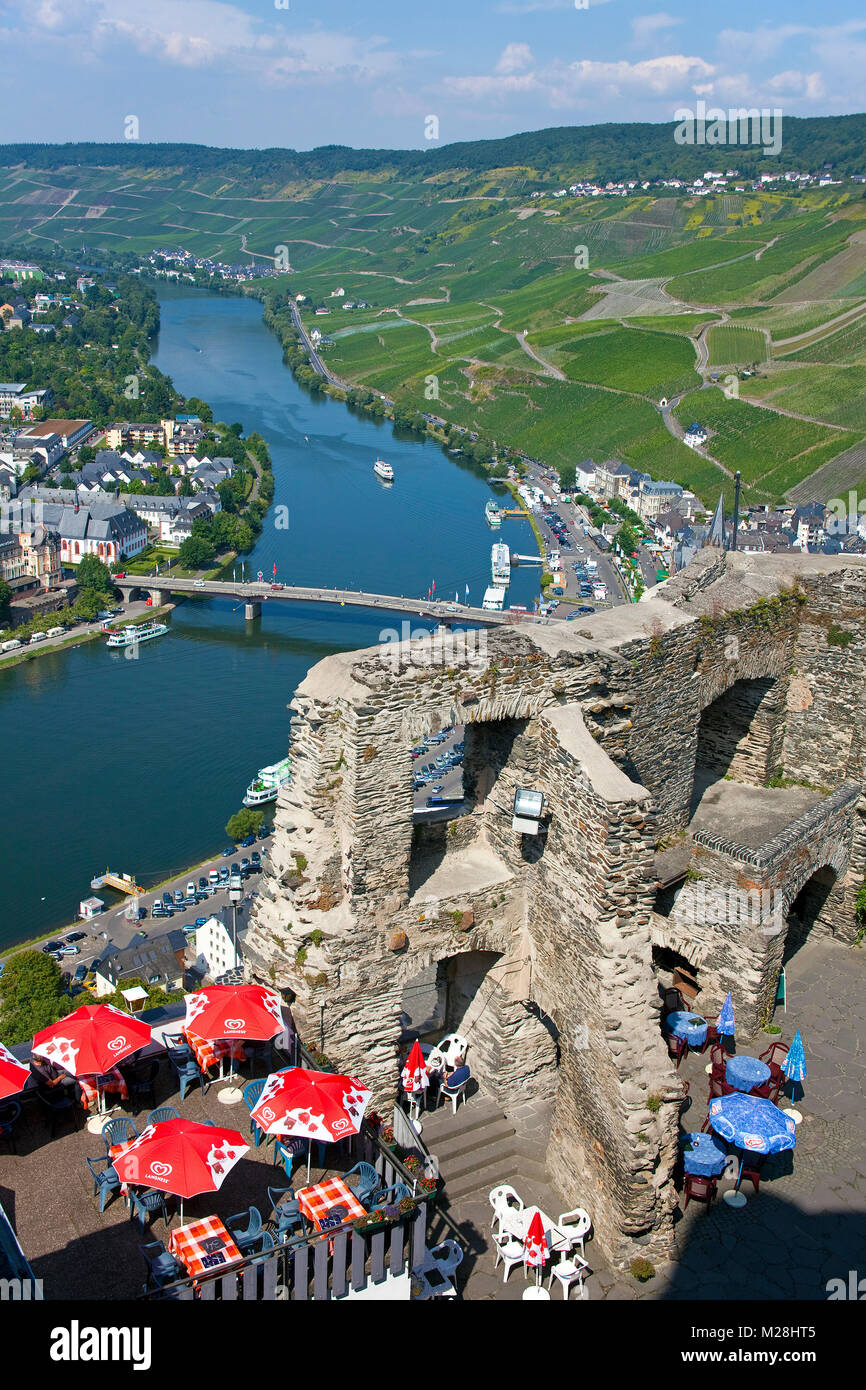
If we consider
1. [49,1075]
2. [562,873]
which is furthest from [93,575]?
[562,873]

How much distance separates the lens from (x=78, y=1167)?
37.4 ft

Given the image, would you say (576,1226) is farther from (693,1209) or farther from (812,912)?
(812,912)

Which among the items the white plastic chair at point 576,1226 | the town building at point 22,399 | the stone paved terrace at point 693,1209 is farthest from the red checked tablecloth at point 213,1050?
the town building at point 22,399

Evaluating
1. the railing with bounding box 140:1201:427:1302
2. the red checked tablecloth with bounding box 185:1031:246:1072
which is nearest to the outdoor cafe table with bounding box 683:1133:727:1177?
the railing with bounding box 140:1201:427:1302

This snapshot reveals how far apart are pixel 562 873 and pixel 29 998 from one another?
3573 cm

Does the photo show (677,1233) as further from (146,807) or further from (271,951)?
(146,807)

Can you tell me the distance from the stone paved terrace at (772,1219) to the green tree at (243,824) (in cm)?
4478

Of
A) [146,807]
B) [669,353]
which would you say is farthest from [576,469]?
[146,807]

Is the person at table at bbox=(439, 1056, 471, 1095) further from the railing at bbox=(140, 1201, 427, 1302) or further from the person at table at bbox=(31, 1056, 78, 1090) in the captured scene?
the person at table at bbox=(31, 1056, 78, 1090)

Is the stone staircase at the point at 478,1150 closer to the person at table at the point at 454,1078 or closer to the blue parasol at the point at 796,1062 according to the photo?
the person at table at the point at 454,1078

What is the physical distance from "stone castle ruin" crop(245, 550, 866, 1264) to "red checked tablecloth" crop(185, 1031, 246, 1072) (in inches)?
30.1

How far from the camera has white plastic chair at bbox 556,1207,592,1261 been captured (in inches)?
508

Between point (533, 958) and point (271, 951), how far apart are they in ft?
11.3

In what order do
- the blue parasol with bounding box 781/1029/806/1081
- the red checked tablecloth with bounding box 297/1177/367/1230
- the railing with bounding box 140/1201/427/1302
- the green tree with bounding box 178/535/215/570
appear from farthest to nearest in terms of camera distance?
the green tree with bounding box 178/535/215/570
the blue parasol with bounding box 781/1029/806/1081
the red checked tablecloth with bounding box 297/1177/367/1230
the railing with bounding box 140/1201/427/1302
